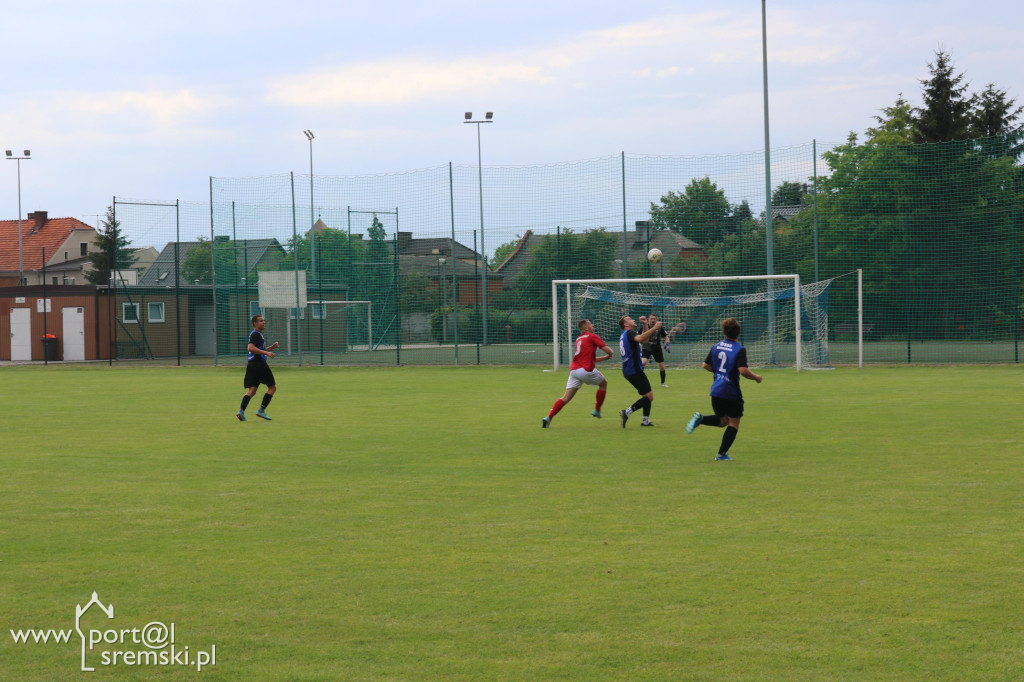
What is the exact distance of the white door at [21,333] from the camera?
4450 centimetres

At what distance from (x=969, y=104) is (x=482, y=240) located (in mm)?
33799

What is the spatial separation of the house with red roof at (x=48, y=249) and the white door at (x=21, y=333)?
130ft

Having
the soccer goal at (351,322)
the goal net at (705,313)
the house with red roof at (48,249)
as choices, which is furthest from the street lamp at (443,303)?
the house with red roof at (48,249)

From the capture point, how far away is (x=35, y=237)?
90.8m

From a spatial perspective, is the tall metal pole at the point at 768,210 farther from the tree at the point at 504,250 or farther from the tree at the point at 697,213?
the tree at the point at 504,250

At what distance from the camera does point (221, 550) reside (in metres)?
7.80

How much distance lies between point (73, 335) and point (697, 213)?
2564 cm

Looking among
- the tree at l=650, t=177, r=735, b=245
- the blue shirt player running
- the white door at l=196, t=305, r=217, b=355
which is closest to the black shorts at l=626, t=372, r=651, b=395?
the blue shirt player running

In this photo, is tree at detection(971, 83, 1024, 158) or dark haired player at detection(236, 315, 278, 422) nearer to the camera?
dark haired player at detection(236, 315, 278, 422)

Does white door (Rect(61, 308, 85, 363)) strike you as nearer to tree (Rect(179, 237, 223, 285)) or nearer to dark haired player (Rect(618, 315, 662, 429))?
tree (Rect(179, 237, 223, 285))

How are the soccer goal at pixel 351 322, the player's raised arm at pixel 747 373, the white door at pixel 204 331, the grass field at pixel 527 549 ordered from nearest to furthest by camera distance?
the grass field at pixel 527 549 → the player's raised arm at pixel 747 373 → the soccer goal at pixel 351 322 → the white door at pixel 204 331

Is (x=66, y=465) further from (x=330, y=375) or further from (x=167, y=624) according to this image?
(x=330, y=375)

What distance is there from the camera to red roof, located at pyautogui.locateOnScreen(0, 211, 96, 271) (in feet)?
285

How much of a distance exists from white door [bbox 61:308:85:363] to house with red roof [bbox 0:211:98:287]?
4132cm
